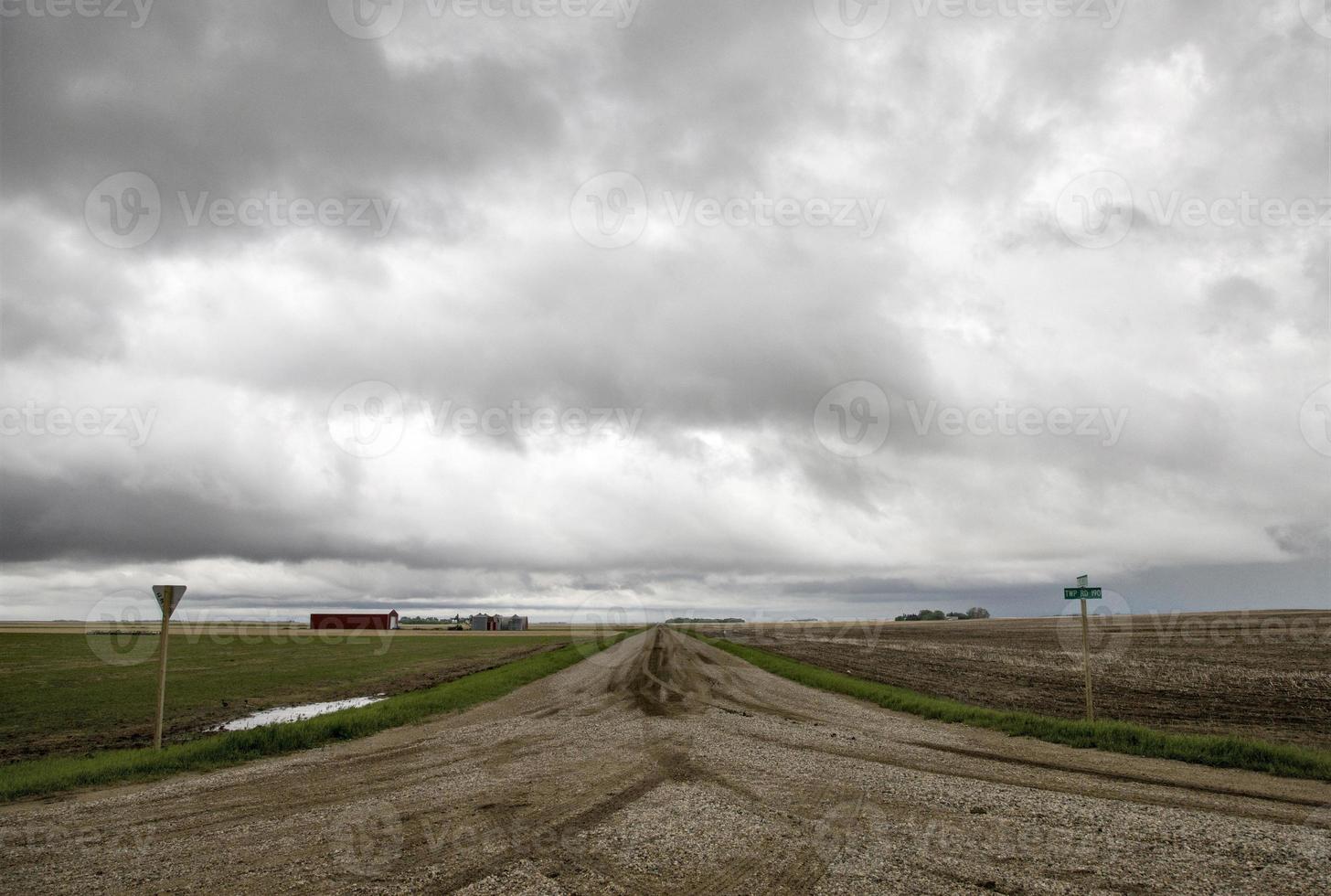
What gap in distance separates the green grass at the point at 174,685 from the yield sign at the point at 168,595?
6.39m

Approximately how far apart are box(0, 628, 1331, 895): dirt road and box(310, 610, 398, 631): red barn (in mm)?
118928

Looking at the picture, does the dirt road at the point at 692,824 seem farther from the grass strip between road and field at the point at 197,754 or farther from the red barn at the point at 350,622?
the red barn at the point at 350,622

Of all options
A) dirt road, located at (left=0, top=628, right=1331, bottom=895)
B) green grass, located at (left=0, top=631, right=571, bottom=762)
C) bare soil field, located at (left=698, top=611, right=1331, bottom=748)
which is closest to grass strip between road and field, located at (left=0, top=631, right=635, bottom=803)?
dirt road, located at (left=0, top=628, right=1331, bottom=895)

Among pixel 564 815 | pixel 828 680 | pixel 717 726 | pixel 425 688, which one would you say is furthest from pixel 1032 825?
pixel 425 688

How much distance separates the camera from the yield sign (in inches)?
666

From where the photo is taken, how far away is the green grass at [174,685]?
23281mm

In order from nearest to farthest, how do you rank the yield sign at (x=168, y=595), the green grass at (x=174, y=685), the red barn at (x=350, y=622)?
the yield sign at (x=168, y=595) → the green grass at (x=174, y=685) → the red barn at (x=350, y=622)

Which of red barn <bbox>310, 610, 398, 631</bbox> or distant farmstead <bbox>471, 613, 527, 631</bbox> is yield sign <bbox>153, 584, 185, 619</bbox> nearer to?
red barn <bbox>310, 610, 398, 631</bbox>

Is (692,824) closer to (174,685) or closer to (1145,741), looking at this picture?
(1145,741)

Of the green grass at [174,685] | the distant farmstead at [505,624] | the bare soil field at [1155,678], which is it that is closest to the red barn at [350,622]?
the distant farmstead at [505,624]

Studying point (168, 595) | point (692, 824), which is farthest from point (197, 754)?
point (692, 824)

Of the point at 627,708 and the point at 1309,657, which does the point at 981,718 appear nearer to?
the point at 627,708

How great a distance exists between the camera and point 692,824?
10445 millimetres

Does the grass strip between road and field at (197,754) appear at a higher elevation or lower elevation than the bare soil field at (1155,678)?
higher
